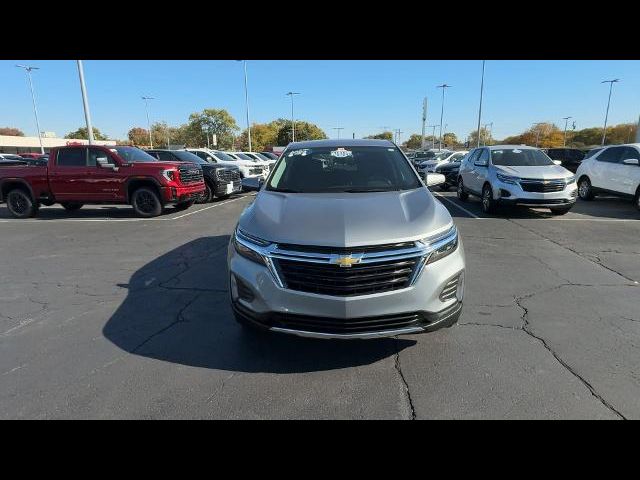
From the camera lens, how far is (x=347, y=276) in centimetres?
255

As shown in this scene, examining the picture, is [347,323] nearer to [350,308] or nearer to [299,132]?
[350,308]

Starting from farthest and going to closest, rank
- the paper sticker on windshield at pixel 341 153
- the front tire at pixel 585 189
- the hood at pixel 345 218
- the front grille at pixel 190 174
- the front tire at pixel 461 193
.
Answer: the front tire at pixel 461 193 < the front tire at pixel 585 189 < the front grille at pixel 190 174 < the paper sticker on windshield at pixel 341 153 < the hood at pixel 345 218

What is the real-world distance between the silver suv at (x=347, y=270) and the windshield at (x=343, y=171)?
0.68 metres

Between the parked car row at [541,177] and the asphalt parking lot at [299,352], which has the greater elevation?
the parked car row at [541,177]

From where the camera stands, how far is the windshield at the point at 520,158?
9.76 metres

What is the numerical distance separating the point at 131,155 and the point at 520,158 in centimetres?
1097

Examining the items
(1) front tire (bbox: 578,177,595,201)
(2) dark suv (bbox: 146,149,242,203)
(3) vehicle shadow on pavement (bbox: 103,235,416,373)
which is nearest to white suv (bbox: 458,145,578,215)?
(1) front tire (bbox: 578,177,595,201)

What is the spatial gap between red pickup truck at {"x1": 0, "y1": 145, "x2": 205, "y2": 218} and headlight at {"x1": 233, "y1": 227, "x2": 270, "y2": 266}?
7.96 meters

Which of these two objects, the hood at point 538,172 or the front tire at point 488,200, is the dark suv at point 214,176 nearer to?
the front tire at point 488,200

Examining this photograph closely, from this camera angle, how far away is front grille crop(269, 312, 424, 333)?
2.60m

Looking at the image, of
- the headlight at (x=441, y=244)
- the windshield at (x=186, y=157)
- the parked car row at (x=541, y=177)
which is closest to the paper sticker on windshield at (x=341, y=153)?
the headlight at (x=441, y=244)
